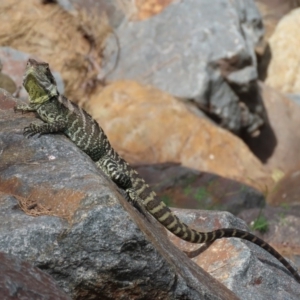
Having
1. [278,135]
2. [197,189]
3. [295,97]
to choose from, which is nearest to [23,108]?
[197,189]

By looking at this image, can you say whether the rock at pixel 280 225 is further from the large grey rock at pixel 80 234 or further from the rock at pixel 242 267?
the large grey rock at pixel 80 234

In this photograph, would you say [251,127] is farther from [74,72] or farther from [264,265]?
[264,265]

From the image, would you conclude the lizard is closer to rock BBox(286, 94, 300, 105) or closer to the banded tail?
the banded tail

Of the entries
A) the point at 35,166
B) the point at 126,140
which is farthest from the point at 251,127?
the point at 35,166

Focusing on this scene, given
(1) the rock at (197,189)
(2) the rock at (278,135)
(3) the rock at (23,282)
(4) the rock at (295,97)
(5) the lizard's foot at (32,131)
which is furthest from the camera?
(4) the rock at (295,97)

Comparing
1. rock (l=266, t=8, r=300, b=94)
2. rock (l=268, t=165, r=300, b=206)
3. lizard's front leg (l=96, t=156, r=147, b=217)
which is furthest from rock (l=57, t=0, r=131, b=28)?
lizard's front leg (l=96, t=156, r=147, b=217)

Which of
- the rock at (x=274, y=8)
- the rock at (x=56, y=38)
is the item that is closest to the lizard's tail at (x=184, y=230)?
the rock at (x=56, y=38)
